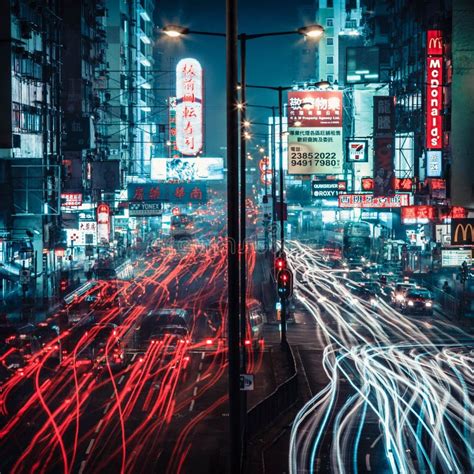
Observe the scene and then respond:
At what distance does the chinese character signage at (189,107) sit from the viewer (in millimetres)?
63875

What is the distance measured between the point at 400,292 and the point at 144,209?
80.1ft

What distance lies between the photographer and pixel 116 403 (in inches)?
968

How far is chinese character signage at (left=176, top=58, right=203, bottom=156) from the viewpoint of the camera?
6388 centimetres

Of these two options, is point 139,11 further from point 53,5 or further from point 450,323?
point 450,323

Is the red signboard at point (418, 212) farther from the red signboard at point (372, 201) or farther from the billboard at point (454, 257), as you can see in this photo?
the billboard at point (454, 257)

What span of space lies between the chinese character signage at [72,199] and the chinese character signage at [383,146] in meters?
26.1

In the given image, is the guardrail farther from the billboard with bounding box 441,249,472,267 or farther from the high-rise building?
the high-rise building

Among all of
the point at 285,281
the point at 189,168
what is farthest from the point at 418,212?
the point at 285,281

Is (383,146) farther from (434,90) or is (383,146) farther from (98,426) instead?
(98,426)

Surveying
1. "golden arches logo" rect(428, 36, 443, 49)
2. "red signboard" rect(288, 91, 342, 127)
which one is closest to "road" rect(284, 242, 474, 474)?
"red signboard" rect(288, 91, 342, 127)

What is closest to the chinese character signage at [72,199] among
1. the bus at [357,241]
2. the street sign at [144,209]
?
the street sign at [144,209]

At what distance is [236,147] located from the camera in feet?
38.8

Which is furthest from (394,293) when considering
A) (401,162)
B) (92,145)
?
(92,145)

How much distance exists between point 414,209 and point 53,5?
34230 mm
